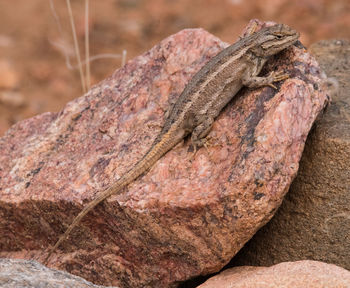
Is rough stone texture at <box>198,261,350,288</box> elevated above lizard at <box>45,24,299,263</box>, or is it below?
below

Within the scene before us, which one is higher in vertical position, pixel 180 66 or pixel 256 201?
pixel 180 66

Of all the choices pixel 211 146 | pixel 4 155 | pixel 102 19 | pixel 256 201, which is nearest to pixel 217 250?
pixel 256 201

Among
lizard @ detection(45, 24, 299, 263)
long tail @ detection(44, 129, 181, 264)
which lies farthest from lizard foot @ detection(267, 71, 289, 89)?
long tail @ detection(44, 129, 181, 264)

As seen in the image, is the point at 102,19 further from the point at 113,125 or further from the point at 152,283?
the point at 152,283

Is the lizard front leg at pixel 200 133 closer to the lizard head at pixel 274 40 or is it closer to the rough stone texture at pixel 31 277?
the lizard head at pixel 274 40

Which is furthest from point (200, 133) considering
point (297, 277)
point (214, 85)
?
point (297, 277)

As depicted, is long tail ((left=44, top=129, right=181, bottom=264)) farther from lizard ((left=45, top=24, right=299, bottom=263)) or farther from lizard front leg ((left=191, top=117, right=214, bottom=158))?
lizard front leg ((left=191, top=117, right=214, bottom=158))
